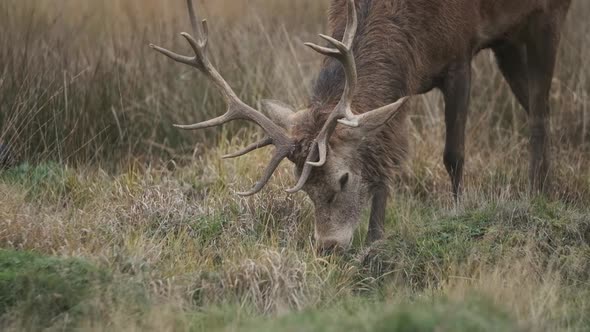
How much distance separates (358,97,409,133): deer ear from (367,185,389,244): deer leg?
543mm

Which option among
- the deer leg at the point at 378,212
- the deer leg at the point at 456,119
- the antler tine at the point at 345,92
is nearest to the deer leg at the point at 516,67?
the deer leg at the point at 456,119

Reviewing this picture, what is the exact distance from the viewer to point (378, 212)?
22.9 ft

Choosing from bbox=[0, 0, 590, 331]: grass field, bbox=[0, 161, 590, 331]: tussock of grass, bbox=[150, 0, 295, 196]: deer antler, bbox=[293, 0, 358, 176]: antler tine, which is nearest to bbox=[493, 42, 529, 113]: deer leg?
bbox=[0, 0, 590, 331]: grass field

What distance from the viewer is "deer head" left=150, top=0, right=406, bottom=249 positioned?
20.6 ft

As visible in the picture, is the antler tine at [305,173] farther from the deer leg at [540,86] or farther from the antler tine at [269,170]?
the deer leg at [540,86]

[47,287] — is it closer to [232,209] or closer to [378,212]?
[232,209]

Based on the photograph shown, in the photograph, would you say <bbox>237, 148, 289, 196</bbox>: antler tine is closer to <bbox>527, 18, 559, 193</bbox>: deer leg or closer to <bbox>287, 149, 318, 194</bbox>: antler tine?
<bbox>287, 149, 318, 194</bbox>: antler tine

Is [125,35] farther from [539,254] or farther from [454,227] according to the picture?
[539,254]

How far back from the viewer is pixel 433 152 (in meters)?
8.48

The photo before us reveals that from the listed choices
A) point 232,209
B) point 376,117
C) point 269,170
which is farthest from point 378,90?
point 232,209

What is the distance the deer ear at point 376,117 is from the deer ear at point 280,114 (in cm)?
44

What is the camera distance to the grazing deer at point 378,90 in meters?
6.39

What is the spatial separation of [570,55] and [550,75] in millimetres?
1710

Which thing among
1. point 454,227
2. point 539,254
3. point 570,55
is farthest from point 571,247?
point 570,55
